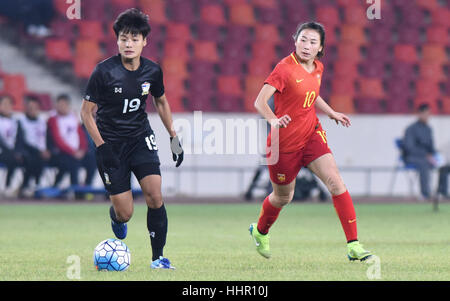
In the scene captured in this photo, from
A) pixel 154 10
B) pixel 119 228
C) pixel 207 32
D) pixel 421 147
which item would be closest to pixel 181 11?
pixel 154 10

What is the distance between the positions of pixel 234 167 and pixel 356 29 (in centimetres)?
463

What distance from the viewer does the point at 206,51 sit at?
2014 cm

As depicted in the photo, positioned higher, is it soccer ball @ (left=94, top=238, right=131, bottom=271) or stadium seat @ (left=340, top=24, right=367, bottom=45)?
stadium seat @ (left=340, top=24, right=367, bottom=45)

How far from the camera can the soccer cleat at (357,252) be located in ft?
23.8

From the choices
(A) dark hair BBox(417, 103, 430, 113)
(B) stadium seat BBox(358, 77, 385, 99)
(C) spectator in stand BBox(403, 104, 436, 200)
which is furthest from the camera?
(B) stadium seat BBox(358, 77, 385, 99)

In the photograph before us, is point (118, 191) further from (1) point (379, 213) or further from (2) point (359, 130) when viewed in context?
(2) point (359, 130)

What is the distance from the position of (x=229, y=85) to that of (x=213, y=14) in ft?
6.02

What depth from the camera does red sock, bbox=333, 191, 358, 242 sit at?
24.4 ft

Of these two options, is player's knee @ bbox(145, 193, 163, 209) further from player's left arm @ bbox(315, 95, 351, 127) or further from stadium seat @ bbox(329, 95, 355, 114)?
stadium seat @ bbox(329, 95, 355, 114)

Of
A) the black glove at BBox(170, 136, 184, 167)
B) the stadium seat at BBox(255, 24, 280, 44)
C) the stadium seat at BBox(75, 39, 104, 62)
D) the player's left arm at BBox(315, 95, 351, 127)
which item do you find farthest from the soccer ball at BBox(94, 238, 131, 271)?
the stadium seat at BBox(255, 24, 280, 44)

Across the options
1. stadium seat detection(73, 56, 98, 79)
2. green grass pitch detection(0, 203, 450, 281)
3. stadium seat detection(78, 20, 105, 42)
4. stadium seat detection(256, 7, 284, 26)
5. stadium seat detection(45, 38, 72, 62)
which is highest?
stadium seat detection(256, 7, 284, 26)

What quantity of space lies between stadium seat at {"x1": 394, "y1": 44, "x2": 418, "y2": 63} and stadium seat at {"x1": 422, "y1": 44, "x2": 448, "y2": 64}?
0.78 ft

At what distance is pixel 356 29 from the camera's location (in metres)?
20.7

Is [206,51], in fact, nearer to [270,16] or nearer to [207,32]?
[207,32]
